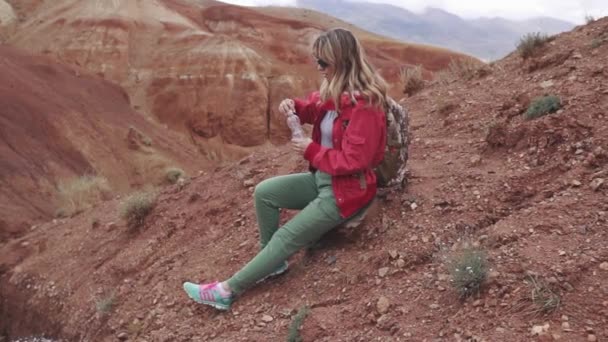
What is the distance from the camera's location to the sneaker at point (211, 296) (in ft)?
13.5

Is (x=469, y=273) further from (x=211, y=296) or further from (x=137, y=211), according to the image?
(x=137, y=211)

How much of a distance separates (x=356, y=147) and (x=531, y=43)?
427cm

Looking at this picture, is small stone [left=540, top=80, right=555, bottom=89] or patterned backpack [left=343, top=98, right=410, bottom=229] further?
small stone [left=540, top=80, right=555, bottom=89]

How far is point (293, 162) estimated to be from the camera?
620 centimetres

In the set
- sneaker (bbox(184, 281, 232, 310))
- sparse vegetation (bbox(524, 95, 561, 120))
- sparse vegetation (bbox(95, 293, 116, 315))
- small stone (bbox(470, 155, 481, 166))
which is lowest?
sparse vegetation (bbox(95, 293, 116, 315))

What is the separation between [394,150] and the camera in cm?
417

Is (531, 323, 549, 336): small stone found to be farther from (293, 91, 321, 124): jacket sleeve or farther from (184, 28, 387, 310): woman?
(293, 91, 321, 124): jacket sleeve

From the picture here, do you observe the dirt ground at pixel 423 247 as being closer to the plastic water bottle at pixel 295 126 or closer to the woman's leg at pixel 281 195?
the woman's leg at pixel 281 195

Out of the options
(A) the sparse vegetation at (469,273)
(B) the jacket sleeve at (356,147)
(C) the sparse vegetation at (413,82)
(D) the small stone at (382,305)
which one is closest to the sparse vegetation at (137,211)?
(B) the jacket sleeve at (356,147)

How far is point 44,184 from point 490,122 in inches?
455

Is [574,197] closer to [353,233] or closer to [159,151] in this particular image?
[353,233]

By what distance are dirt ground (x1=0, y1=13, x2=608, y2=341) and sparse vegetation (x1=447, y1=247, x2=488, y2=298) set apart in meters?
0.04

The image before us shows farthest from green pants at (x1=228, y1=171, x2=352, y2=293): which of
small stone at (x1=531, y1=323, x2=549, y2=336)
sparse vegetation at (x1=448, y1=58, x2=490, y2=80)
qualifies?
sparse vegetation at (x1=448, y1=58, x2=490, y2=80)

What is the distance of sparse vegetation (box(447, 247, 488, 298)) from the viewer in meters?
3.19
